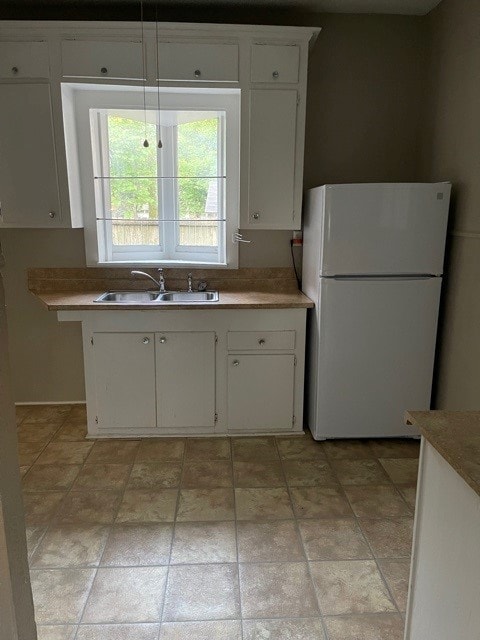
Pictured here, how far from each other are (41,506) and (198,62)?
2614 mm

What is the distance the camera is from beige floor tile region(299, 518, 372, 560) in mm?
1943

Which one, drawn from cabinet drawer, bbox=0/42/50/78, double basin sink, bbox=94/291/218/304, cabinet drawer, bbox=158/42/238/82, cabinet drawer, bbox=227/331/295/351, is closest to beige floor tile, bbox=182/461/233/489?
cabinet drawer, bbox=227/331/295/351

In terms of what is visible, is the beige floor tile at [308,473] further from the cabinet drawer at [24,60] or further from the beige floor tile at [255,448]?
the cabinet drawer at [24,60]

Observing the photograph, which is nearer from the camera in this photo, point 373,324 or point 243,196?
point 373,324

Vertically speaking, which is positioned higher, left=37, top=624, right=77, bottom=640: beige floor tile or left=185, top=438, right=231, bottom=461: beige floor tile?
left=37, top=624, right=77, bottom=640: beige floor tile

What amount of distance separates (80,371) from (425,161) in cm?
284

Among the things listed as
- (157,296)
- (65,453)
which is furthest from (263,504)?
(157,296)

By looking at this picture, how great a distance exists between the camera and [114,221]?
10.8 feet

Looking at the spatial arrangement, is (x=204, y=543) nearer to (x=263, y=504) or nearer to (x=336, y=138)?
(x=263, y=504)

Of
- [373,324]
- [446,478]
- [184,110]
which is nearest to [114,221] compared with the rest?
[184,110]

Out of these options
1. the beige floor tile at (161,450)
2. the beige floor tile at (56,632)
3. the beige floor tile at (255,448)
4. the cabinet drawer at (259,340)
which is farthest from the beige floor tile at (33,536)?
the cabinet drawer at (259,340)

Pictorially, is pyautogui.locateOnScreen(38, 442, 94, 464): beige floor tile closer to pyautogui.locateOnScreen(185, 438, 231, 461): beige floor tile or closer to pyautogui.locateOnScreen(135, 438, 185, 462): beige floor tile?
pyautogui.locateOnScreen(135, 438, 185, 462): beige floor tile

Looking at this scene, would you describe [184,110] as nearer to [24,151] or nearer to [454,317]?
[24,151]

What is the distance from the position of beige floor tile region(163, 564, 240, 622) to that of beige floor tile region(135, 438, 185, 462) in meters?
0.89
